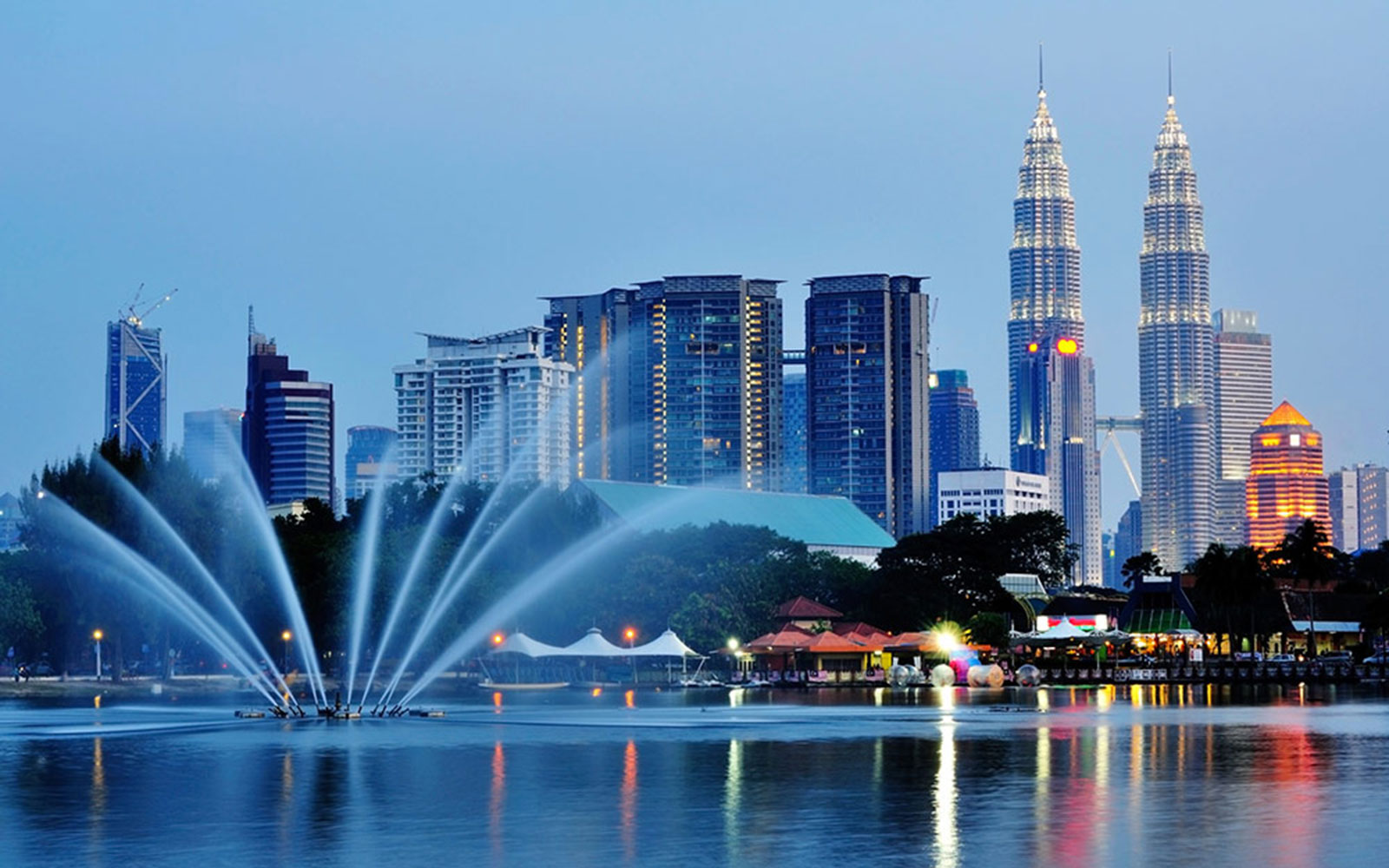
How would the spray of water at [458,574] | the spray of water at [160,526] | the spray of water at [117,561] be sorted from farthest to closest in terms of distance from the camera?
the spray of water at [160,526], the spray of water at [117,561], the spray of water at [458,574]

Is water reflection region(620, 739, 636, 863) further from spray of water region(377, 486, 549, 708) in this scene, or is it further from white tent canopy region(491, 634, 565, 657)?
white tent canopy region(491, 634, 565, 657)

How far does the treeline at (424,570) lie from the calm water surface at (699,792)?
32.2 metres

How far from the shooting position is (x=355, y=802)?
45.8 meters

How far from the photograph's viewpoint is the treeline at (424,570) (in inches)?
5094

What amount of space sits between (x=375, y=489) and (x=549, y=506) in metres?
70.3

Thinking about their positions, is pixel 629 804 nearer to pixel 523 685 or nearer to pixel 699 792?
pixel 699 792

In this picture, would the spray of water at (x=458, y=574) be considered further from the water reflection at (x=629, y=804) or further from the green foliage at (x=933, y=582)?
the water reflection at (x=629, y=804)

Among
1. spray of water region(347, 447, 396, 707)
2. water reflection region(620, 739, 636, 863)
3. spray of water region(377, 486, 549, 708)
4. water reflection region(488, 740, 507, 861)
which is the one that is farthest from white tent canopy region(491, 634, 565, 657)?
water reflection region(620, 739, 636, 863)

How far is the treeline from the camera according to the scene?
5094 inches

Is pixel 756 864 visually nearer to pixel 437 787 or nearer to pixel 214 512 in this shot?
pixel 437 787

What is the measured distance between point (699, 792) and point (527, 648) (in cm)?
10019

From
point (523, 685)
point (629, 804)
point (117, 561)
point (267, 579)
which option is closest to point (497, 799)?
point (629, 804)

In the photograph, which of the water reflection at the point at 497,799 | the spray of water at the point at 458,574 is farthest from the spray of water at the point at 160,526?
the water reflection at the point at 497,799

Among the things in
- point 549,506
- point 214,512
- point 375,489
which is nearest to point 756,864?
point 375,489
